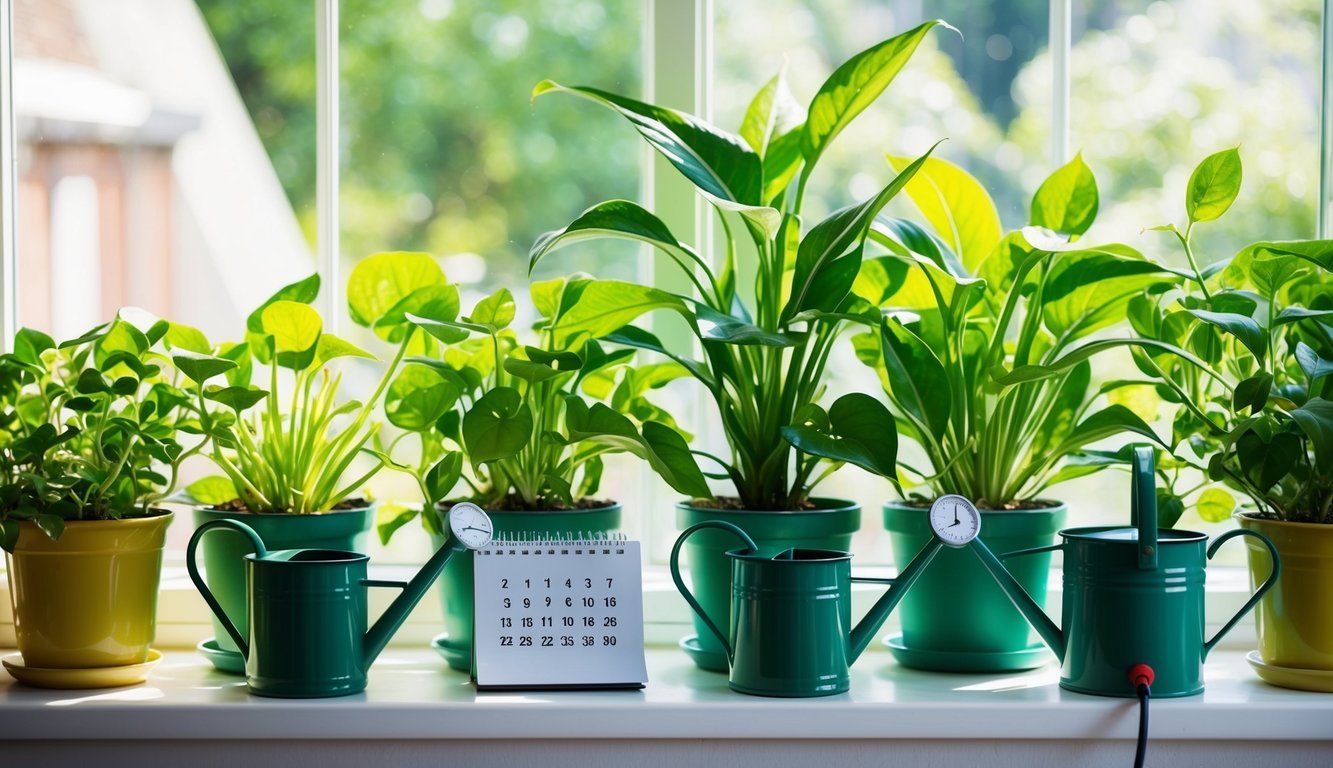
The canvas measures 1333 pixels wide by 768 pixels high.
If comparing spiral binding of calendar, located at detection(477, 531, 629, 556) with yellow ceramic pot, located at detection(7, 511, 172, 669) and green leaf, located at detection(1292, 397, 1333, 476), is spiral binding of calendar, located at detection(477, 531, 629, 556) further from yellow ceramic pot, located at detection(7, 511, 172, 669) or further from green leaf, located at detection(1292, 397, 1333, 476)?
green leaf, located at detection(1292, 397, 1333, 476)

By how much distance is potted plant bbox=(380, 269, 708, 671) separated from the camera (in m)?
1.15

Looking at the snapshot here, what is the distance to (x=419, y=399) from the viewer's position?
4.10 ft

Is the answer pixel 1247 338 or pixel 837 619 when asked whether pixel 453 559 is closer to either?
pixel 837 619

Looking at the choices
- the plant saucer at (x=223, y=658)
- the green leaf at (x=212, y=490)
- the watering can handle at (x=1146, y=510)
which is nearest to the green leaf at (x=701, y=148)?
the watering can handle at (x=1146, y=510)

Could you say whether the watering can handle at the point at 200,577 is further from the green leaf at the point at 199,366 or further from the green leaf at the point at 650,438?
the green leaf at the point at 650,438

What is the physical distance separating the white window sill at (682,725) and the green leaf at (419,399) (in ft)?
1.01

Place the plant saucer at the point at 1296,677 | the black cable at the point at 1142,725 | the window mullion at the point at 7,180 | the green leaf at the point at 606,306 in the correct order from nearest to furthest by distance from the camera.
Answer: the black cable at the point at 1142,725 < the plant saucer at the point at 1296,677 < the green leaf at the point at 606,306 < the window mullion at the point at 7,180

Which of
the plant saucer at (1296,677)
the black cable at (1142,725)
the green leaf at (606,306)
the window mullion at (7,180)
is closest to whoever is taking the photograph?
the black cable at (1142,725)

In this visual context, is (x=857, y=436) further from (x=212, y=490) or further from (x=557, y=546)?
(x=212, y=490)

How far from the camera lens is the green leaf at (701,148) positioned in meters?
1.16

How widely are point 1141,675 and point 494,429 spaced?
0.65 metres

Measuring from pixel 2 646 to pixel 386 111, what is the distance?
0.80 m

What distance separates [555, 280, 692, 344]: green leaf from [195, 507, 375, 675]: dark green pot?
31 centimetres

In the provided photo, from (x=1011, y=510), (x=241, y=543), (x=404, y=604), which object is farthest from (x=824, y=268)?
(x=241, y=543)
